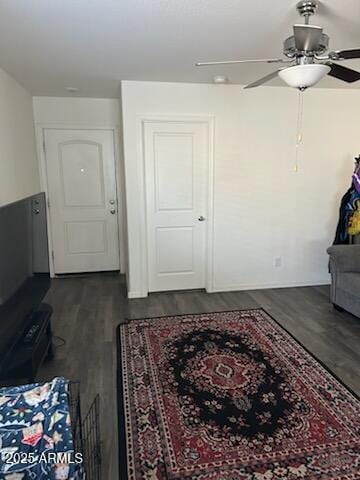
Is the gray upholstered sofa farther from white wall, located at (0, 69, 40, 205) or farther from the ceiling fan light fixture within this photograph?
white wall, located at (0, 69, 40, 205)

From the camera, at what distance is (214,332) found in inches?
126

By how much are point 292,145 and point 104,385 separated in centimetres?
331

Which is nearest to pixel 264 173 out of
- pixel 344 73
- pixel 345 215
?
pixel 345 215

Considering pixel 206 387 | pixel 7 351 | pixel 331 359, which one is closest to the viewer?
pixel 7 351

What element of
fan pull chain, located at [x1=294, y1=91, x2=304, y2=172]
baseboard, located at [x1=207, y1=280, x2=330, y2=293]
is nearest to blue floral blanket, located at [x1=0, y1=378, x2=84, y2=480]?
baseboard, located at [x1=207, y1=280, x2=330, y2=293]

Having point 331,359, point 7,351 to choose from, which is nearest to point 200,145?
point 331,359

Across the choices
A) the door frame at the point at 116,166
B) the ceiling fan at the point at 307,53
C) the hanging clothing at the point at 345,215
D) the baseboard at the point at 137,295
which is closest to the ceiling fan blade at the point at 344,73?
the ceiling fan at the point at 307,53

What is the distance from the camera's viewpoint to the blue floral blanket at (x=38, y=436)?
1140 mm

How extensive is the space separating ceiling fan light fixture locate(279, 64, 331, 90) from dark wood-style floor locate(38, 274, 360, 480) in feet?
6.72

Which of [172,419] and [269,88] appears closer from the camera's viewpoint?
[172,419]

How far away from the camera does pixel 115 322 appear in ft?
11.3

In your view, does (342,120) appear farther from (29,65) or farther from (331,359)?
(29,65)

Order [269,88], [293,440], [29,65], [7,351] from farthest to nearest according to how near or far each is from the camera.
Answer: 1. [269,88]
2. [29,65]
3. [7,351]
4. [293,440]

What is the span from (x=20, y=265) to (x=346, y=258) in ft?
9.94
